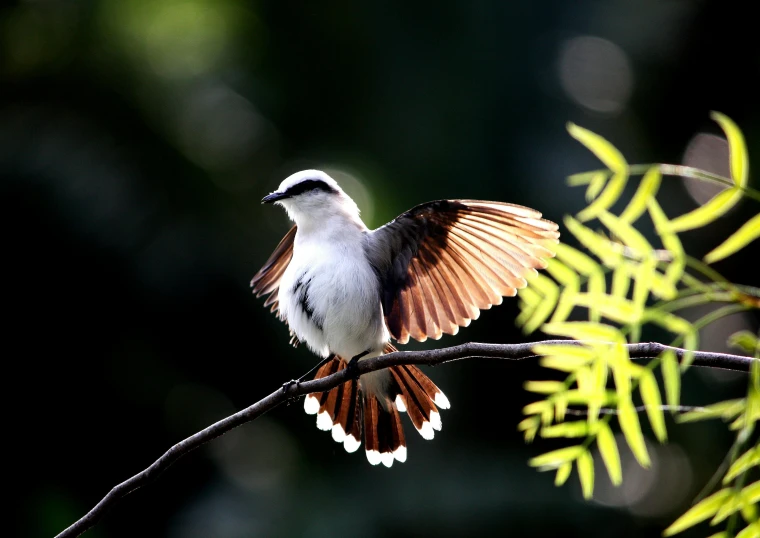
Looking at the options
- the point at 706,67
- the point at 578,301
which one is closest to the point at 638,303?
the point at 578,301

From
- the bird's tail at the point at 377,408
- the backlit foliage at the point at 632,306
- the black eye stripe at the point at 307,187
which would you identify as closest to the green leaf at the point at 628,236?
the backlit foliage at the point at 632,306

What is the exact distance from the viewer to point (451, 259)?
12.5 feet

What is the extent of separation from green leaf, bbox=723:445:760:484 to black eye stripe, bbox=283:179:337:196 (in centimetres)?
302

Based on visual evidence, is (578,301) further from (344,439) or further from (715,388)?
(715,388)

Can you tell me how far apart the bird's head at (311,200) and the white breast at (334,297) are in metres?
0.15

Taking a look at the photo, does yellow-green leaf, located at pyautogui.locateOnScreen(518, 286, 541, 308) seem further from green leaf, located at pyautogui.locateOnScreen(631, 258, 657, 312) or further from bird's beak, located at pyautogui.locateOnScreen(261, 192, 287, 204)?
bird's beak, located at pyautogui.locateOnScreen(261, 192, 287, 204)

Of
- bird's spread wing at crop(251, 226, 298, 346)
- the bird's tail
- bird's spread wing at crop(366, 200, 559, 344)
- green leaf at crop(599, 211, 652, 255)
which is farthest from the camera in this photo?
bird's spread wing at crop(251, 226, 298, 346)

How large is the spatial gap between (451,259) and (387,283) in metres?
0.35

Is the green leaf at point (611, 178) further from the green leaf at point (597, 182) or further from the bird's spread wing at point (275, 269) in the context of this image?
the bird's spread wing at point (275, 269)

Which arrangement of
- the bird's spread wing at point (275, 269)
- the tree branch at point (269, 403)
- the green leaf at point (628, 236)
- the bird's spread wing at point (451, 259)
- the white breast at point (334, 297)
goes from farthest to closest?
the bird's spread wing at point (275, 269) < the white breast at point (334, 297) < the bird's spread wing at point (451, 259) < the tree branch at point (269, 403) < the green leaf at point (628, 236)

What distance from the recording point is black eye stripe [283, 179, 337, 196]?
4273 millimetres

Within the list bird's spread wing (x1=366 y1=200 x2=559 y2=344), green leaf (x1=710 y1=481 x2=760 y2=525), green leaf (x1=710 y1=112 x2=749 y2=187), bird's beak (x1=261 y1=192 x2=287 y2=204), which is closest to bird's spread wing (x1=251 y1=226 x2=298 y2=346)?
bird's beak (x1=261 y1=192 x2=287 y2=204)

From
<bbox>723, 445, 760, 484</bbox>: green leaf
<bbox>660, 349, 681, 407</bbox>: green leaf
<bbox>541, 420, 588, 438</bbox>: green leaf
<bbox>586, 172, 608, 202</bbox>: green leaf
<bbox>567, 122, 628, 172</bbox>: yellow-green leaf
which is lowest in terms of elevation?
<bbox>723, 445, 760, 484</bbox>: green leaf

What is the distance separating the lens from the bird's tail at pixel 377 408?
4156mm
